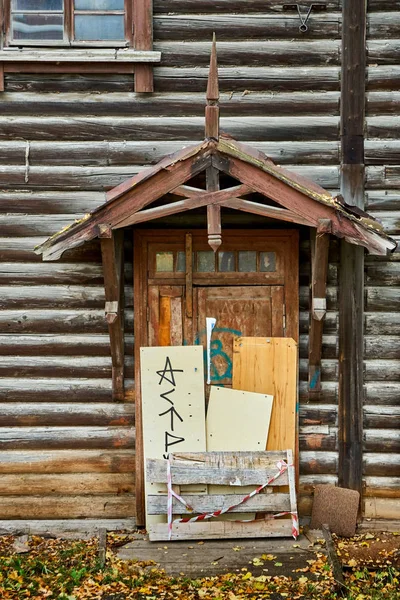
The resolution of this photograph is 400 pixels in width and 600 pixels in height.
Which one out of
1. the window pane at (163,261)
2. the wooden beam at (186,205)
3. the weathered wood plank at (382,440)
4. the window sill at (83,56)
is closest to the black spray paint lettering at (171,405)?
the window pane at (163,261)

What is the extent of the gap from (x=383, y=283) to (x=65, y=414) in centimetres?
328

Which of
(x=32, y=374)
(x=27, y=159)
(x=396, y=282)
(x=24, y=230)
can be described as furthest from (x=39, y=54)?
(x=396, y=282)

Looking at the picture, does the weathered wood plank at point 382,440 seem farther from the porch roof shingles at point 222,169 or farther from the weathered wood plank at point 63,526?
the weathered wood plank at point 63,526

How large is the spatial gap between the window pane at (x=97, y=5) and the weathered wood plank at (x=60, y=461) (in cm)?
418

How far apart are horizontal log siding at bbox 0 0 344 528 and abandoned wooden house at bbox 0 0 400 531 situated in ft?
0.05

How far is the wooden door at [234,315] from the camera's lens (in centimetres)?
722

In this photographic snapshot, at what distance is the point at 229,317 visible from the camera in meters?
7.24

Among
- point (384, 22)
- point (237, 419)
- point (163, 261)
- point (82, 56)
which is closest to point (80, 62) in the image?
point (82, 56)

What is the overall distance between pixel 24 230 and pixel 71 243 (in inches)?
41.9

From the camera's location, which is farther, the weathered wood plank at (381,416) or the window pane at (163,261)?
the weathered wood plank at (381,416)

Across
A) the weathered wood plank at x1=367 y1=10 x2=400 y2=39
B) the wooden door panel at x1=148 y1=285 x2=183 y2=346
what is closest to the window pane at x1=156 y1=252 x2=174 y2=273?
the wooden door panel at x1=148 y1=285 x2=183 y2=346

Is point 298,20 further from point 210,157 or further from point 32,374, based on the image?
point 32,374

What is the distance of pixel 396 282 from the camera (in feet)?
23.9

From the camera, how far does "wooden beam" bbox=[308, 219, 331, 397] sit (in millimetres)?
6444
